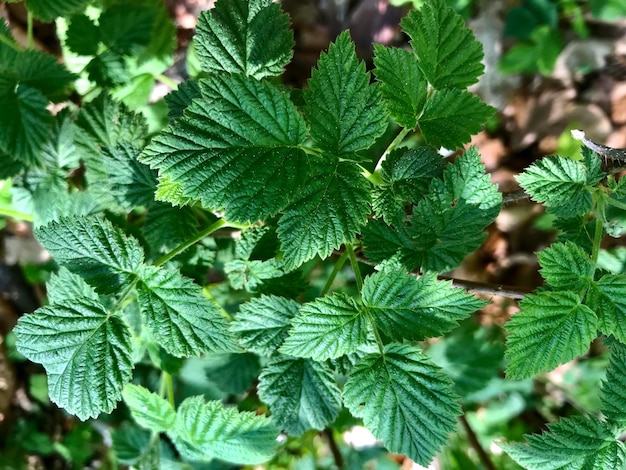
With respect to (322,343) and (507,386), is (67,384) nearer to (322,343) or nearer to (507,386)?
(322,343)

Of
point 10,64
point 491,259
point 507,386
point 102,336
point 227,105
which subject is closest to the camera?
point 227,105

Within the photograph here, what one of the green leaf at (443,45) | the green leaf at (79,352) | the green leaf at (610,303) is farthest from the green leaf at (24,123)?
the green leaf at (610,303)

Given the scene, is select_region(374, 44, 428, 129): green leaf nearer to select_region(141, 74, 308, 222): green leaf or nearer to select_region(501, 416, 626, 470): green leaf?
select_region(141, 74, 308, 222): green leaf

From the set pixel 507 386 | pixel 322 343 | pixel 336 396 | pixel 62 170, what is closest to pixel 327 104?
pixel 322 343

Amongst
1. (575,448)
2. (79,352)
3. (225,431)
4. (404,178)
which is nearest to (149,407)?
(225,431)

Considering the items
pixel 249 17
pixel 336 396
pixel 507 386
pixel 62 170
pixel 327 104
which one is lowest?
pixel 507 386

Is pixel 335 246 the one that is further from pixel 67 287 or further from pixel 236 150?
pixel 67 287

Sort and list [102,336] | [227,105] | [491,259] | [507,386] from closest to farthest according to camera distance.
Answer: [227,105], [102,336], [507,386], [491,259]
